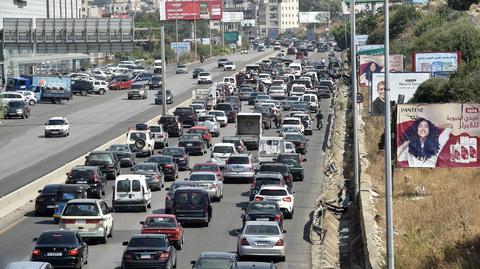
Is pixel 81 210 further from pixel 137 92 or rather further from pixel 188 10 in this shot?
pixel 188 10

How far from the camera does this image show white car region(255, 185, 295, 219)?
1555 inches

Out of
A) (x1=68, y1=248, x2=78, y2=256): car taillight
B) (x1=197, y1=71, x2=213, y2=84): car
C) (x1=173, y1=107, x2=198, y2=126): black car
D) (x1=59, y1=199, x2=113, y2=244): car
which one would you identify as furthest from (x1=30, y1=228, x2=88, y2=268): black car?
(x1=197, y1=71, x2=213, y2=84): car

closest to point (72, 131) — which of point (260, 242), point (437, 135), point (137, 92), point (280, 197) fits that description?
point (137, 92)

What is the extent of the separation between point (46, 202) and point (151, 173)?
6.95m

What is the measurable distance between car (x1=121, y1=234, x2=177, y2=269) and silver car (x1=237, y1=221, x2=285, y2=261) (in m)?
3.01

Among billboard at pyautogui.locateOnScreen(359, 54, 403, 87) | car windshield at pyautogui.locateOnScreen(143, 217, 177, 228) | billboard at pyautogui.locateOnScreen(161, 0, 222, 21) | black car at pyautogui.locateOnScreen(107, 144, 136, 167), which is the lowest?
black car at pyautogui.locateOnScreen(107, 144, 136, 167)

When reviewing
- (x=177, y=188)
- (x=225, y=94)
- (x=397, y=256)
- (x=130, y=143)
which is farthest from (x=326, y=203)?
(x=225, y=94)

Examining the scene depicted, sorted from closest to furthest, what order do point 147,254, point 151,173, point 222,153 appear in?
1. point 147,254
2. point 151,173
3. point 222,153

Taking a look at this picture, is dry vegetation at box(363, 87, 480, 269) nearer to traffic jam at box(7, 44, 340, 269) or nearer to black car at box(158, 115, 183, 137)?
traffic jam at box(7, 44, 340, 269)

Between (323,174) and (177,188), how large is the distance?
15718 mm

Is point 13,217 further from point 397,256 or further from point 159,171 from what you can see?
point 397,256

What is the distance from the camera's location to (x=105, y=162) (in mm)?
49688

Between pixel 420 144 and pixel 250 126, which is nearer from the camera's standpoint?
pixel 420 144

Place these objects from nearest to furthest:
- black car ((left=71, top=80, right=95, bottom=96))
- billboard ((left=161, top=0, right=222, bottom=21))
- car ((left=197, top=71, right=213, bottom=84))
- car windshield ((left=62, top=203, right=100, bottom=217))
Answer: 1. car windshield ((left=62, top=203, right=100, bottom=217))
2. black car ((left=71, top=80, right=95, bottom=96))
3. car ((left=197, top=71, right=213, bottom=84))
4. billboard ((left=161, top=0, right=222, bottom=21))
